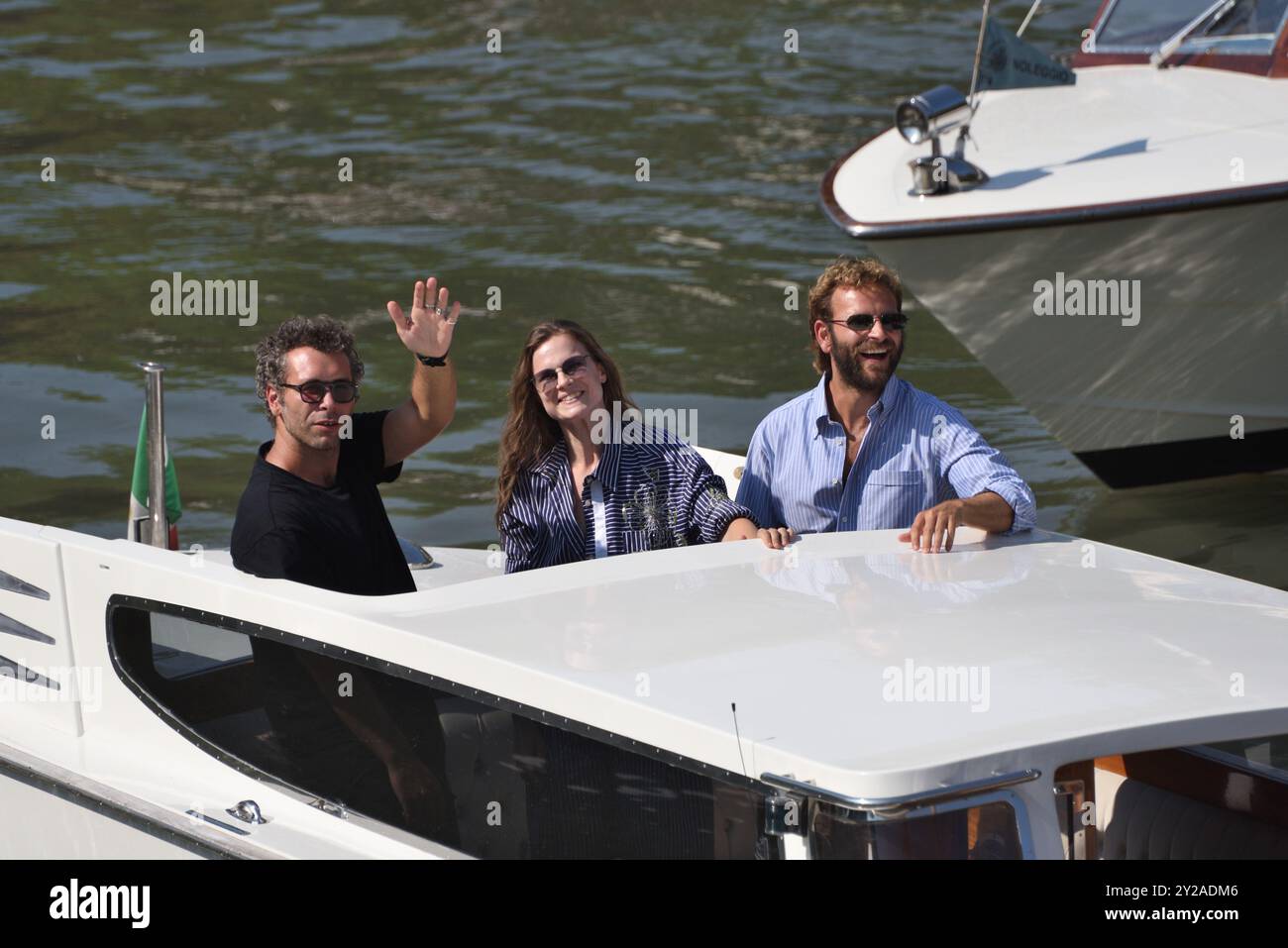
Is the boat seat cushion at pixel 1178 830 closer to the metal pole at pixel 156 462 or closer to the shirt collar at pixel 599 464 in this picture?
the shirt collar at pixel 599 464

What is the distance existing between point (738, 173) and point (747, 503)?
32.1ft

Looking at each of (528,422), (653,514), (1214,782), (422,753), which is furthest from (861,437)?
(422,753)

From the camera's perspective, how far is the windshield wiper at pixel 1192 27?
27.3ft

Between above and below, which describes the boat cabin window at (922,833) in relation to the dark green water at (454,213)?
below

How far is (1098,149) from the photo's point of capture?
7.39m

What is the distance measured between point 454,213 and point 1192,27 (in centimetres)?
628

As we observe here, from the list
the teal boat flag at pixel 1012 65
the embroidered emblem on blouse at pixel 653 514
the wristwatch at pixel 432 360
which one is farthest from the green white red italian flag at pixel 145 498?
the teal boat flag at pixel 1012 65

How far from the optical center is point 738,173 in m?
13.9

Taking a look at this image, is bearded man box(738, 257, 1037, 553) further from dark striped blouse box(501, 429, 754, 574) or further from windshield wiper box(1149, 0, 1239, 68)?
windshield wiper box(1149, 0, 1239, 68)

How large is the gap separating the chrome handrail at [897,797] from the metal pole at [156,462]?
100 inches

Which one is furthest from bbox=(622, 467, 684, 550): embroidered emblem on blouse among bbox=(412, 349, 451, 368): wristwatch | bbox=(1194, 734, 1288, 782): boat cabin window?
bbox=(1194, 734, 1288, 782): boat cabin window

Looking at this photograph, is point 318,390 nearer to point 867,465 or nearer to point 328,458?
point 328,458

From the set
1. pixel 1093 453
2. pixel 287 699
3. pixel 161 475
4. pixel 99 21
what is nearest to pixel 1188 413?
pixel 1093 453
